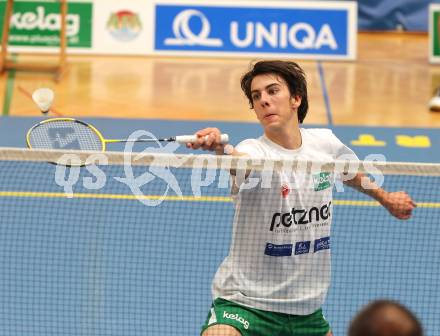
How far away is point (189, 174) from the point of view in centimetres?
999

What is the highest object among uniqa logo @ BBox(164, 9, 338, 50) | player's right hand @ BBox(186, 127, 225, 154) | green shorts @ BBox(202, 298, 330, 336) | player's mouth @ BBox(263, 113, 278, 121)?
uniqa logo @ BBox(164, 9, 338, 50)

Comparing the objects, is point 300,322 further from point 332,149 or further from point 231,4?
point 231,4

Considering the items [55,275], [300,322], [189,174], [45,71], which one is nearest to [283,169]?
[300,322]

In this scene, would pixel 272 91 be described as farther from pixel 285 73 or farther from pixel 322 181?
pixel 322 181

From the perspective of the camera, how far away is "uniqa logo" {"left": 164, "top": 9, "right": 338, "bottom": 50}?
47.6 ft

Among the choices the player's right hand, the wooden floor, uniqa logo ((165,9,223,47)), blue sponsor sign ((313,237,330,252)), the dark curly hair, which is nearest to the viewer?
the player's right hand

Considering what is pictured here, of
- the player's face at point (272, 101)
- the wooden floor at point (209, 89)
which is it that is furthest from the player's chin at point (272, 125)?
the wooden floor at point (209, 89)

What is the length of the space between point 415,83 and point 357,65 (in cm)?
106

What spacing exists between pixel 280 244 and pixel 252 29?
9.43 m

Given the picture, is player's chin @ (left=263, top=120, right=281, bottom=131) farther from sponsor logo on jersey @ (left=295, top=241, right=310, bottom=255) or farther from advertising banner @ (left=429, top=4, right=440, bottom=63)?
advertising banner @ (left=429, top=4, right=440, bottom=63)

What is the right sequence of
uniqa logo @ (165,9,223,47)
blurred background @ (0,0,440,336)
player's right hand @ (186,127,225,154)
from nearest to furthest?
player's right hand @ (186,127,225,154), blurred background @ (0,0,440,336), uniqa logo @ (165,9,223,47)

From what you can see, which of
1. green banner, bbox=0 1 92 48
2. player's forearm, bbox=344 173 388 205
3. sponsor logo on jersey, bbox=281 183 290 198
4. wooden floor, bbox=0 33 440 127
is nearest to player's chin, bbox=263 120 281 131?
sponsor logo on jersey, bbox=281 183 290 198

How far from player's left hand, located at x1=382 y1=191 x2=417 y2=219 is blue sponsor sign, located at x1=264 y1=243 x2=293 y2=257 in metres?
0.67

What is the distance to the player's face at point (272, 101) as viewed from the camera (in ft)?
18.2
